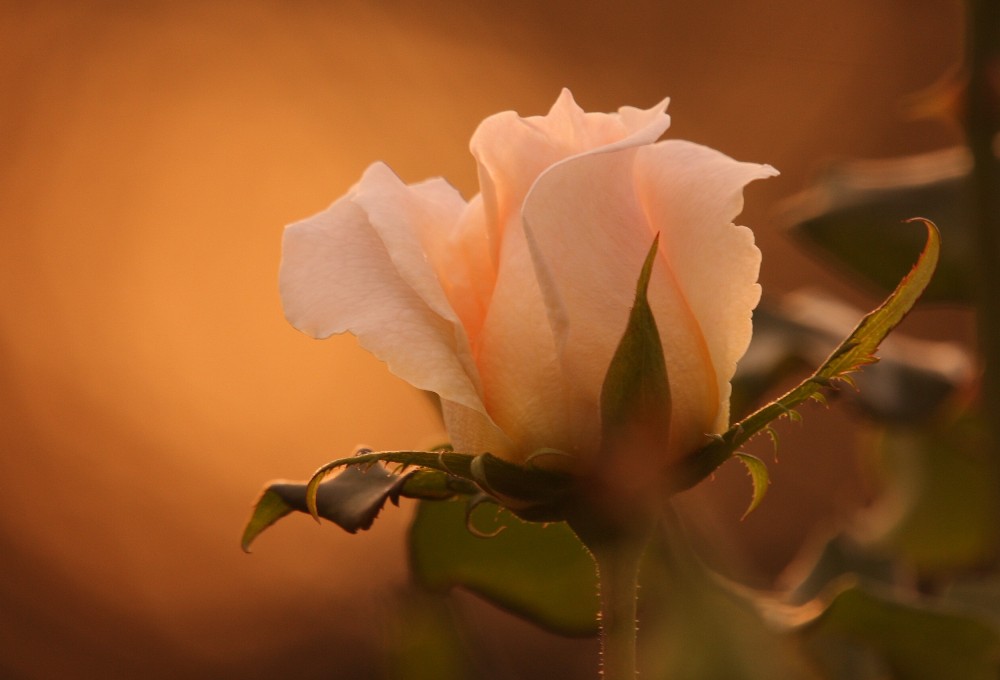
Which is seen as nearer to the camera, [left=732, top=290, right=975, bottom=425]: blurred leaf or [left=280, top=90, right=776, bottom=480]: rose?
[left=280, top=90, right=776, bottom=480]: rose

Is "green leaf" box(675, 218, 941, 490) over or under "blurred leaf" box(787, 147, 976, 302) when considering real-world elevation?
under

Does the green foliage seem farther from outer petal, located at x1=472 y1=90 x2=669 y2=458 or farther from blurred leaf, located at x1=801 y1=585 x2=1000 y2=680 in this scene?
blurred leaf, located at x1=801 y1=585 x2=1000 y2=680

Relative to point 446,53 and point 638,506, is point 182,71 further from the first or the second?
point 638,506

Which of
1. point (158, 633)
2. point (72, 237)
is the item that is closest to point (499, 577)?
point (158, 633)

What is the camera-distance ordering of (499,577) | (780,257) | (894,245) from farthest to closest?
(780,257)
(894,245)
(499,577)

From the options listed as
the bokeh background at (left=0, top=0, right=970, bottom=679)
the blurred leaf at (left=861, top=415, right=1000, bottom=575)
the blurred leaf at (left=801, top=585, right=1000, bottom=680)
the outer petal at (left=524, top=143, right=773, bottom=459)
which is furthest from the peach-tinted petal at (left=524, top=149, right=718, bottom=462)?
the bokeh background at (left=0, top=0, right=970, bottom=679)

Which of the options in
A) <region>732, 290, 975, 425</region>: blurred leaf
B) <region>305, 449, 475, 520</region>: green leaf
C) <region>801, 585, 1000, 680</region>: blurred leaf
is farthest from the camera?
<region>732, 290, 975, 425</region>: blurred leaf

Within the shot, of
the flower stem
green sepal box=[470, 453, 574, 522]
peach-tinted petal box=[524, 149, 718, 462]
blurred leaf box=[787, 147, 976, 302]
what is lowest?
the flower stem
